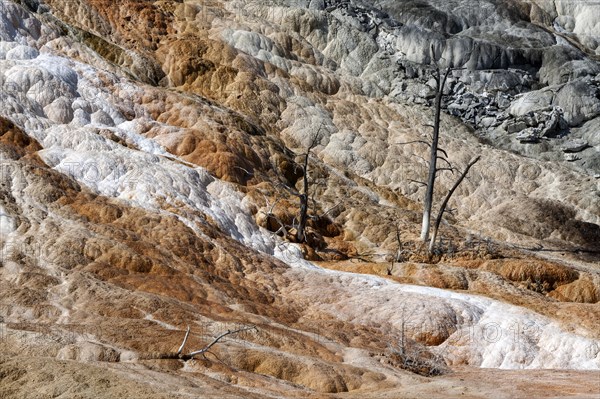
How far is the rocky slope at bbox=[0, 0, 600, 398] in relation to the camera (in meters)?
17.5

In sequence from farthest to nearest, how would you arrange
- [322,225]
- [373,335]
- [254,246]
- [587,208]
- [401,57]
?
[401,57] < [587,208] < [322,225] < [254,246] < [373,335]

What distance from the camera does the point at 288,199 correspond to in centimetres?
3712

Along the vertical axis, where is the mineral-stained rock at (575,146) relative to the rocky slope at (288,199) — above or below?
below

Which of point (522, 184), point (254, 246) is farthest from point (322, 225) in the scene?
point (522, 184)

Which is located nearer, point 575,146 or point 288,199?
point 288,199

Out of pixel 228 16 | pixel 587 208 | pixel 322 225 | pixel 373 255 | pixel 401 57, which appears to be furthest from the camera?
pixel 401 57

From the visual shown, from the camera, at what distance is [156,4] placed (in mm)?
55000

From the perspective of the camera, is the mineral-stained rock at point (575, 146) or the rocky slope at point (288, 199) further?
the mineral-stained rock at point (575, 146)

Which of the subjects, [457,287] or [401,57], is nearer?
[457,287]

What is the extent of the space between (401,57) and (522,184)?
17.3 metres

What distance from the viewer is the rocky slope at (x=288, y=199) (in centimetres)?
1747

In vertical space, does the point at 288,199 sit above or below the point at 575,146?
above

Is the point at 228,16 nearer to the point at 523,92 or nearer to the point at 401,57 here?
the point at 401,57

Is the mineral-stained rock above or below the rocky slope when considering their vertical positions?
below
